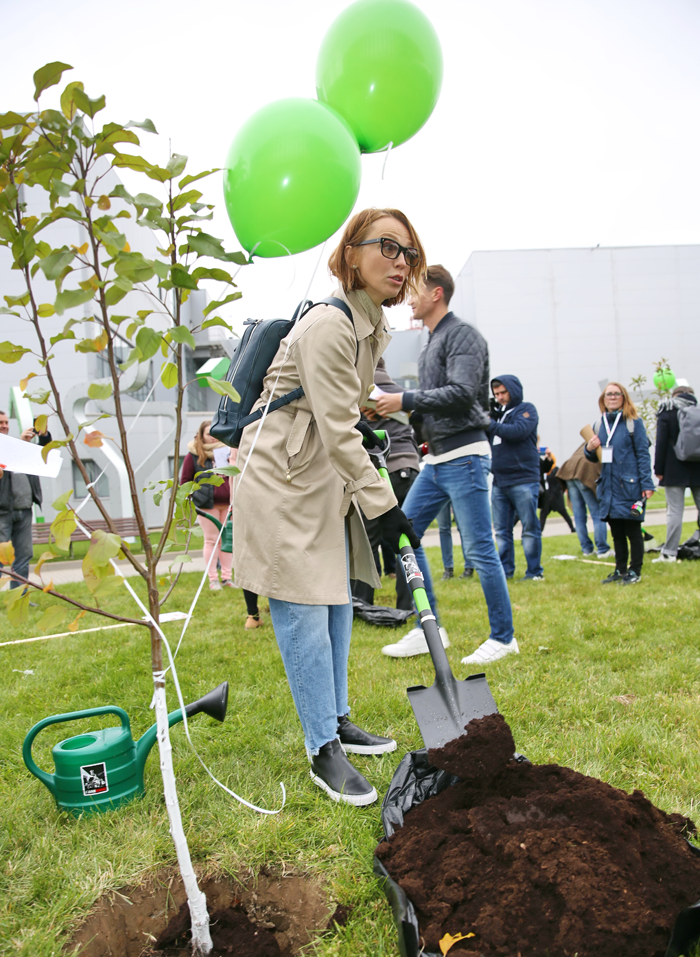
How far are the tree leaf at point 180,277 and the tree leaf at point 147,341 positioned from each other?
114 millimetres

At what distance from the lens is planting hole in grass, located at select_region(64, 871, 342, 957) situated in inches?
57.4

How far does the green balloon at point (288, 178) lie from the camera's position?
2023 mm

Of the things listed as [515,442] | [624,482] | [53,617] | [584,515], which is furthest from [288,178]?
[584,515]

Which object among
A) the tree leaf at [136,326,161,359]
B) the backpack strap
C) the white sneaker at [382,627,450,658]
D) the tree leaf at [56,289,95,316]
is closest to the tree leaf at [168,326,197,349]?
the tree leaf at [136,326,161,359]

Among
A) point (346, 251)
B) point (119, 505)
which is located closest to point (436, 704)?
point (346, 251)

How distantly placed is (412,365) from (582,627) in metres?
22.9

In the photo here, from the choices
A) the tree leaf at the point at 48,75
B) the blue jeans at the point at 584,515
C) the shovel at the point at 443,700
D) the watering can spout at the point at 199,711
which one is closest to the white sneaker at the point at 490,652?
the shovel at the point at 443,700

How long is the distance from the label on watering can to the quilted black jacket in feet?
6.69

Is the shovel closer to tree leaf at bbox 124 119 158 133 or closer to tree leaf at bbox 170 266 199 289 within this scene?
tree leaf at bbox 170 266 199 289

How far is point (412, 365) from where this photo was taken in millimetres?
26031

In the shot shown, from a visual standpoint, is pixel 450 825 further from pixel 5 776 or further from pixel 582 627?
pixel 582 627

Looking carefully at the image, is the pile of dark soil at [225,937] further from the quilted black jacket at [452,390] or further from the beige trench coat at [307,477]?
the quilted black jacket at [452,390]

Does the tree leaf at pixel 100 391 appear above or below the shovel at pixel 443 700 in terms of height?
above

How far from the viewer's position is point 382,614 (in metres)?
4.30
